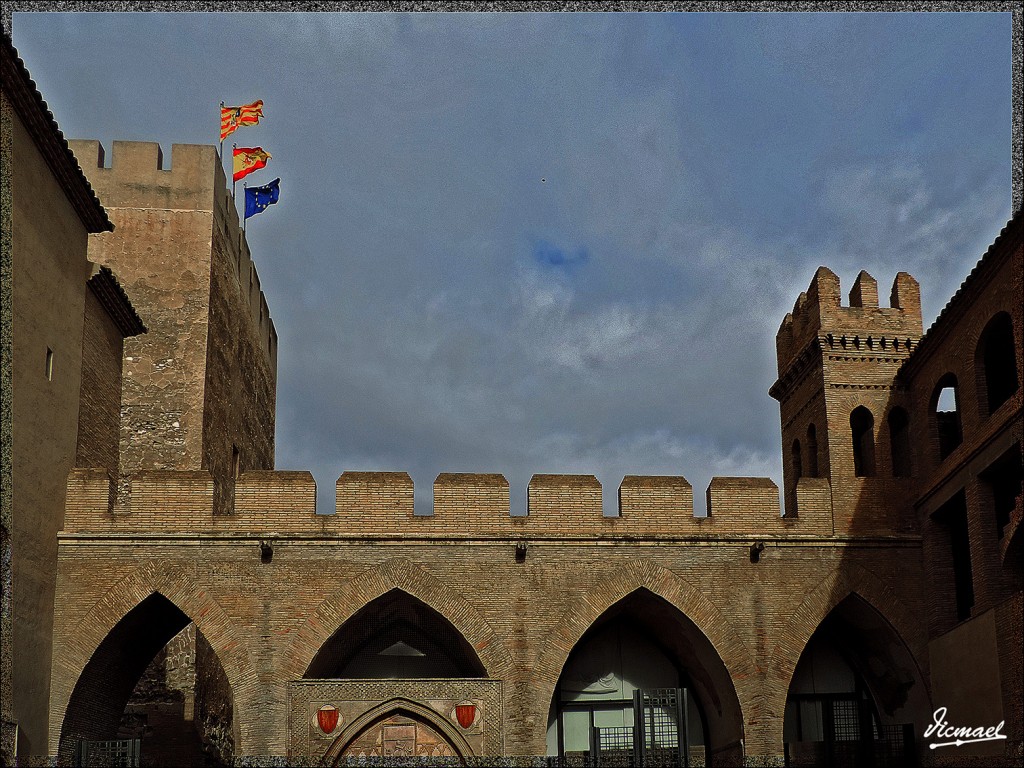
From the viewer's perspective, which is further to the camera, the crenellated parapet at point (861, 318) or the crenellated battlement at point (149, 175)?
the crenellated battlement at point (149, 175)

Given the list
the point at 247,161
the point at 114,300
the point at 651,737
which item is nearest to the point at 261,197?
the point at 247,161

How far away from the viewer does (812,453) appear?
21.0 m

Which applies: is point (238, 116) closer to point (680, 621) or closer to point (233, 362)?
point (233, 362)

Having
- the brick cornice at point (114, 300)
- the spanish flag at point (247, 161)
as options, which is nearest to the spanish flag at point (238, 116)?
the spanish flag at point (247, 161)

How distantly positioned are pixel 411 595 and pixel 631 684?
166 inches

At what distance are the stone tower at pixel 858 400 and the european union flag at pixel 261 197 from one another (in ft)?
42.7

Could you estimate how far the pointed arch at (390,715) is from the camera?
17672 mm

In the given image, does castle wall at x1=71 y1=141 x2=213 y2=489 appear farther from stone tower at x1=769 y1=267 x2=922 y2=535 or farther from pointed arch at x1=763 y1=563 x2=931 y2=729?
pointed arch at x1=763 y1=563 x2=931 y2=729

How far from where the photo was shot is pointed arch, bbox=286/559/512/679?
17656 millimetres

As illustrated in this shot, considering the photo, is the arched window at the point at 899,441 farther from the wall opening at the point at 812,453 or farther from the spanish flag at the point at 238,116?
the spanish flag at the point at 238,116

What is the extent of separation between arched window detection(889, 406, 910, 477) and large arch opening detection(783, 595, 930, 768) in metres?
2.42

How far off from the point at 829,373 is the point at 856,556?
9.61ft

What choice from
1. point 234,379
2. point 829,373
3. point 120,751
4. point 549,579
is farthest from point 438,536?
point 234,379

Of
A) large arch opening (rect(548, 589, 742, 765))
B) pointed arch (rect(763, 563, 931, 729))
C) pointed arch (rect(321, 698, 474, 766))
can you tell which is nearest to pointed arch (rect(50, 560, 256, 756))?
pointed arch (rect(321, 698, 474, 766))
